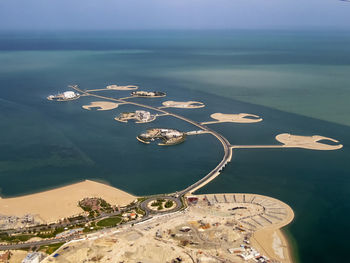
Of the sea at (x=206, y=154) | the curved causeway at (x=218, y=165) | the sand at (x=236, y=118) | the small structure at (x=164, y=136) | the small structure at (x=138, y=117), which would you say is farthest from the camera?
the small structure at (x=138, y=117)

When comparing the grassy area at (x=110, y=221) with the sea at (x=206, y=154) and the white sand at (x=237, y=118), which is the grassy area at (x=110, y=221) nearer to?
the sea at (x=206, y=154)

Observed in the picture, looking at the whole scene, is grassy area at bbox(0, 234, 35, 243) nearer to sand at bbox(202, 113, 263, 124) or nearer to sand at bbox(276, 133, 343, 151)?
sand at bbox(276, 133, 343, 151)

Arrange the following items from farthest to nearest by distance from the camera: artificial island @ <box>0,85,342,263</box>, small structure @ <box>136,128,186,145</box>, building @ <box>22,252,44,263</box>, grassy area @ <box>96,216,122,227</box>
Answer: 1. small structure @ <box>136,128,186,145</box>
2. grassy area @ <box>96,216,122,227</box>
3. artificial island @ <box>0,85,342,263</box>
4. building @ <box>22,252,44,263</box>

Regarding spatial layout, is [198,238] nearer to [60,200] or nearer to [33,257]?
[33,257]

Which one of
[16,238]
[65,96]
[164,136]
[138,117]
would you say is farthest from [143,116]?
[16,238]

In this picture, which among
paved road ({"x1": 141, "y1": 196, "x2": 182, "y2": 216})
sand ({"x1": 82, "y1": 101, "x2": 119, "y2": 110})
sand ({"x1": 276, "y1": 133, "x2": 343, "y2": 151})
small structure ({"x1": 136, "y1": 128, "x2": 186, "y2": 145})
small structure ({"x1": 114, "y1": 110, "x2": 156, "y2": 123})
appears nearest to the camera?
paved road ({"x1": 141, "y1": 196, "x2": 182, "y2": 216})

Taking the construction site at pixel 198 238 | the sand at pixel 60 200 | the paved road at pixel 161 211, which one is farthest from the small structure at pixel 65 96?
the construction site at pixel 198 238

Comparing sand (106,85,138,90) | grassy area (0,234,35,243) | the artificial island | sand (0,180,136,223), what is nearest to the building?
the artificial island
